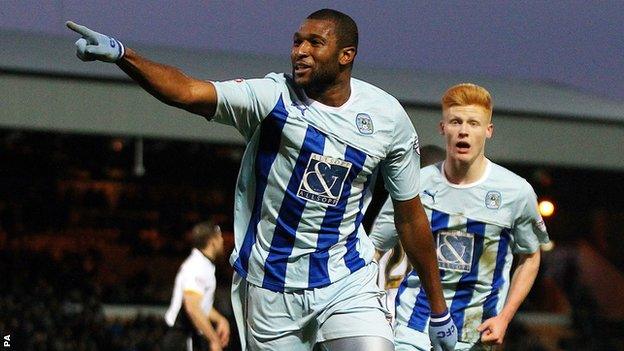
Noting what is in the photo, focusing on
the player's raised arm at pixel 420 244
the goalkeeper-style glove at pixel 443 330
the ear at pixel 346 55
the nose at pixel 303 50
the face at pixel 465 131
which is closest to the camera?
the nose at pixel 303 50

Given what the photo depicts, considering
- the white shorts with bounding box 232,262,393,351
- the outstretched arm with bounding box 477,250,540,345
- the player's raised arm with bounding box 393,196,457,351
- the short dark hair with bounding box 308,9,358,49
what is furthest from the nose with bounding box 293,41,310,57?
the outstretched arm with bounding box 477,250,540,345

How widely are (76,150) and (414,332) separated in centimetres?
1390

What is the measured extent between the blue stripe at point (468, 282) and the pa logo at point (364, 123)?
132 cm

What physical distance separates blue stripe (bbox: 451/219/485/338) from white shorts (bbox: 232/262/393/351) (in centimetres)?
113

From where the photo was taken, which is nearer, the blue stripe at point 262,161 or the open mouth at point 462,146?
the blue stripe at point 262,161

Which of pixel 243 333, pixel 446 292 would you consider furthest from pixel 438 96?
pixel 243 333

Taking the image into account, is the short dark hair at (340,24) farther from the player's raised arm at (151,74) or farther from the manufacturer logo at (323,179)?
the player's raised arm at (151,74)

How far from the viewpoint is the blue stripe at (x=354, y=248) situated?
5203 millimetres

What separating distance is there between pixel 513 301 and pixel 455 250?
414 millimetres

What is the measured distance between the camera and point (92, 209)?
20.1 metres

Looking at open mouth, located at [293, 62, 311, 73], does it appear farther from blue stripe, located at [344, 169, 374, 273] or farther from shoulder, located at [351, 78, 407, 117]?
blue stripe, located at [344, 169, 374, 273]

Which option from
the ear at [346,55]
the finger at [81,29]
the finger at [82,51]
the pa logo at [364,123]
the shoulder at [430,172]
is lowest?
the shoulder at [430,172]

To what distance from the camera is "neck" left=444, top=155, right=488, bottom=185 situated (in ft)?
20.8

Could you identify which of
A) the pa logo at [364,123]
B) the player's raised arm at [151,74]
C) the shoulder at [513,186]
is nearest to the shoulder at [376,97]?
the pa logo at [364,123]
